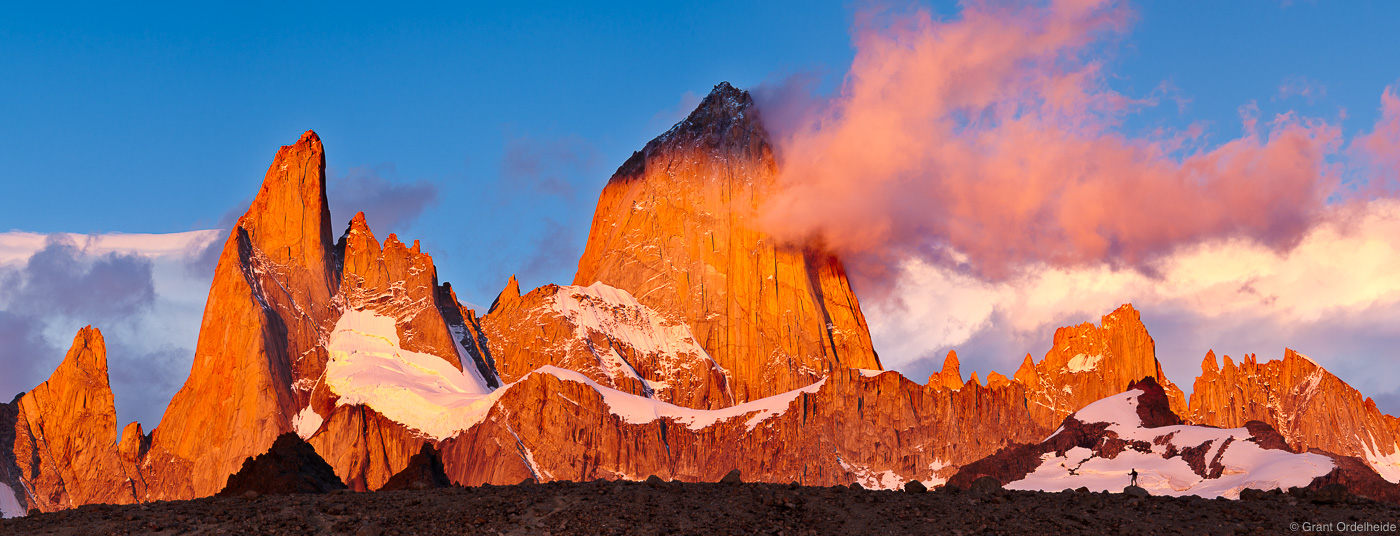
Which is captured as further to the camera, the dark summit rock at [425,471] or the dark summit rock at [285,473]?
the dark summit rock at [425,471]

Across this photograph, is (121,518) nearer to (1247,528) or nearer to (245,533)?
(245,533)

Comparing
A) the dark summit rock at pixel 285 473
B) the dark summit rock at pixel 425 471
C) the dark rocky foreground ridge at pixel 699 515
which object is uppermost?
the dark summit rock at pixel 425 471

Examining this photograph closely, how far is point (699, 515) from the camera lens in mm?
32844

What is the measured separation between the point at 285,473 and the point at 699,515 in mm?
32037

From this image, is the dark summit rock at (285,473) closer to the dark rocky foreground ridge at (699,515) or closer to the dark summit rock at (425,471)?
the dark summit rock at (425,471)

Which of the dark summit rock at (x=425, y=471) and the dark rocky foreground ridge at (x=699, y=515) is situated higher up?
the dark summit rock at (x=425, y=471)

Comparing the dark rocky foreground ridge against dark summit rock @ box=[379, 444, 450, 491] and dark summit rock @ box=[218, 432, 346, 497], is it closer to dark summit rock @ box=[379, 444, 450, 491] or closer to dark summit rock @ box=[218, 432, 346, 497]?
dark summit rock @ box=[218, 432, 346, 497]

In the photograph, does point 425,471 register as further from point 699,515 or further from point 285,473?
point 699,515

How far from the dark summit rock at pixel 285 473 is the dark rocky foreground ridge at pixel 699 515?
20616 mm

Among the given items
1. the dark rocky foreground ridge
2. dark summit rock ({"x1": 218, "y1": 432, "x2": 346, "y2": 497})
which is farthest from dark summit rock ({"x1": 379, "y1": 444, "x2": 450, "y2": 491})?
the dark rocky foreground ridge

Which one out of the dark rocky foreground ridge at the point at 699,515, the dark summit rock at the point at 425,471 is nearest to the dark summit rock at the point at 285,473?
the dark summit rock at the point at 425,471

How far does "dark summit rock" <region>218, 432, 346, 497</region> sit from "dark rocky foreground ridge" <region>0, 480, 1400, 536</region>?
67.6 ft

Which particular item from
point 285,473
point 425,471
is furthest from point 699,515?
point 425,471

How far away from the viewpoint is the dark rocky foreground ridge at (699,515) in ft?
105
